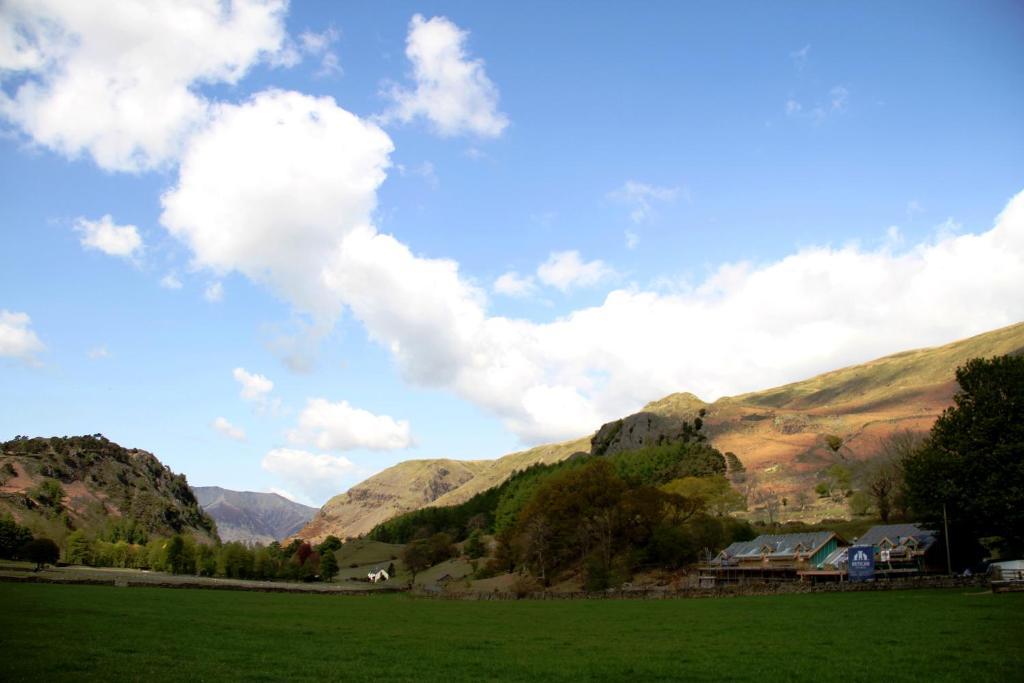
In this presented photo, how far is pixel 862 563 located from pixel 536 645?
2197 inches

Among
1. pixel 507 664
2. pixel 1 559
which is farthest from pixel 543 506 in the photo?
pixel 1 559

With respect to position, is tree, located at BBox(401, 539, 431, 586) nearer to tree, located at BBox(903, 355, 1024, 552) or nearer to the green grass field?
the green grass field

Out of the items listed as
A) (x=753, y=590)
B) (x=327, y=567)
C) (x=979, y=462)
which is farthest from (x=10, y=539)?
(x=979, y=462)

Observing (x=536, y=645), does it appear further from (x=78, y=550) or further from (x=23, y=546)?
(x=78, y=550)

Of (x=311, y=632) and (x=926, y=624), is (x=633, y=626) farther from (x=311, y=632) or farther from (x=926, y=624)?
(x=311, y=632)

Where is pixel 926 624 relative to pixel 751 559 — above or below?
above

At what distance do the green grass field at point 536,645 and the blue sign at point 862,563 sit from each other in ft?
83.8

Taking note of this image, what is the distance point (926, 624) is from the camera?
3247 cm

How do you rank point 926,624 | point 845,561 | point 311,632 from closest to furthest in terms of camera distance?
point 926,624
point 311,632
point 845,561

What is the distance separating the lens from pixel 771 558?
93625 millimetres

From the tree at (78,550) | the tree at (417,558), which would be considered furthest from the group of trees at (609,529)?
the tree at (78,550)

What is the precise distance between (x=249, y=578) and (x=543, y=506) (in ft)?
331

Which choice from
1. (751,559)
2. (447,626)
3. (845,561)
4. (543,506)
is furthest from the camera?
(543,506)

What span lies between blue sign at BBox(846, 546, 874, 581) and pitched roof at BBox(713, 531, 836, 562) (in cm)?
1742
